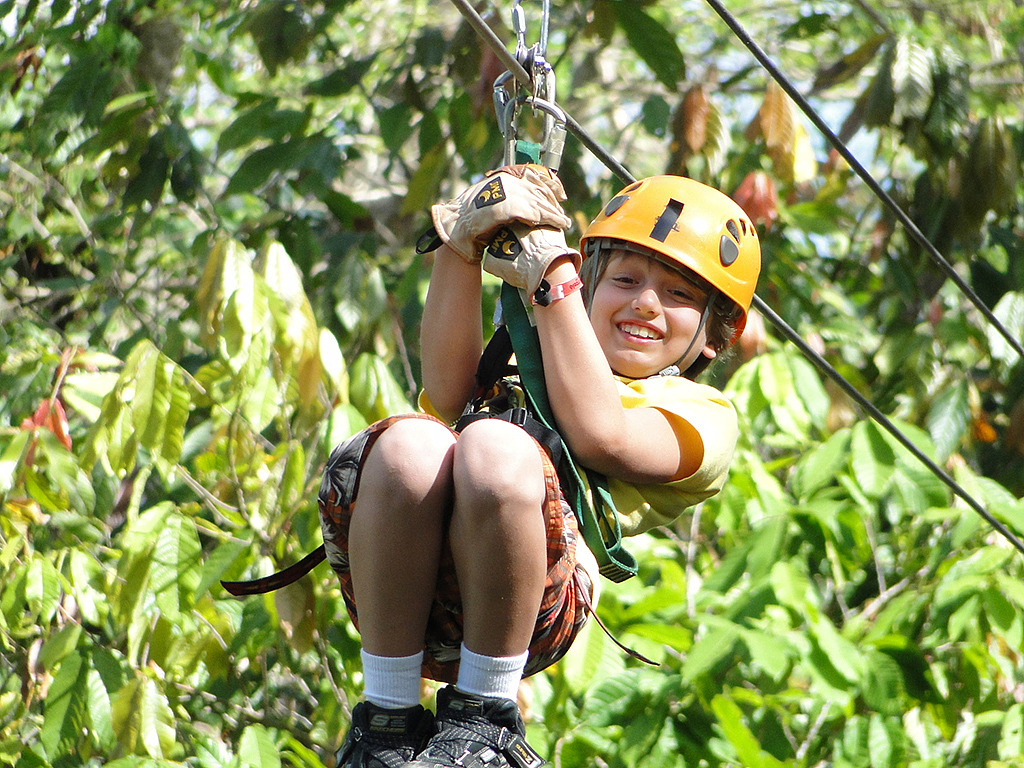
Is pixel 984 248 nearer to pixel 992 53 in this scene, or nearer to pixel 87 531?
pixel 992 53

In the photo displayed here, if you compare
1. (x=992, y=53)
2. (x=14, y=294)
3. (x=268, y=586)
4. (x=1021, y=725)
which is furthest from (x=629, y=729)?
(x=992, y=53)

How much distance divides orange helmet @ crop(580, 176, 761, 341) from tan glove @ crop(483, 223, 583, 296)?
1.01 feet

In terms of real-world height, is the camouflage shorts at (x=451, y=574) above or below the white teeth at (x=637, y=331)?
below

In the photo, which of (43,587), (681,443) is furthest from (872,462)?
(43,587)

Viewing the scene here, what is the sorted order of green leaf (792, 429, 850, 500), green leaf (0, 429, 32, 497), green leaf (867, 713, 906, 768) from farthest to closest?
green leaf (792, 429, 850, 500) < green leaf (867, 713, 906, 768) < green leaf (0, 429, 32, 497)

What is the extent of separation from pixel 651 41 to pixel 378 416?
1539 millimetres

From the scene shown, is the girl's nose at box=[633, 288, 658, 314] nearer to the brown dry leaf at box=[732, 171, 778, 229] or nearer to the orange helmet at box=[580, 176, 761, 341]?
the orange helmet at box=[580, 176, 761, 341]

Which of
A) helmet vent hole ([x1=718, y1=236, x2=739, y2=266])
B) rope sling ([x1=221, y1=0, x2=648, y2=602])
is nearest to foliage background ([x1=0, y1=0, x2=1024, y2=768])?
rope sling ([x1=221, y1=0, x2=648, y2=602])

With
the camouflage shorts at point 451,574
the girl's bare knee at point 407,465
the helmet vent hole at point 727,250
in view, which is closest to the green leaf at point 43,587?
the camouflage shorts at point 451,574

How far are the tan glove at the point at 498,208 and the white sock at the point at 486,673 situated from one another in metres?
0.57

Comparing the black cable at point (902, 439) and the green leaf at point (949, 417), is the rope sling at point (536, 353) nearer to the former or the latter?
the black cable at point (902, 439)

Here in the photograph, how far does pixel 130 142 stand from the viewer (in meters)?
4.09

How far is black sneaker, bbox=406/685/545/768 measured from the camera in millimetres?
1517

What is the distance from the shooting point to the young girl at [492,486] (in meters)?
1.50
